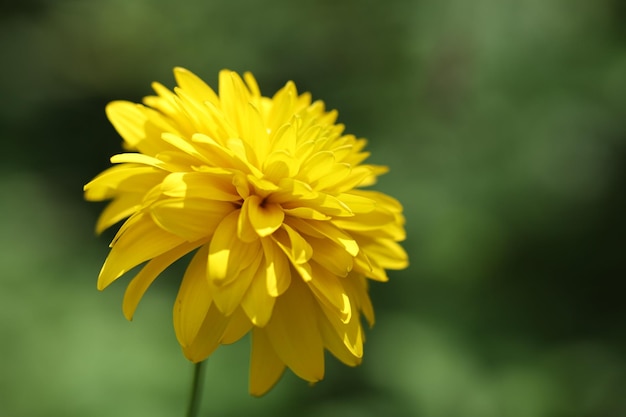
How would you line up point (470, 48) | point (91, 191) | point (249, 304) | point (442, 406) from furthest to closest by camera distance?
point (470, 48) → point (442, 406) → point (91, 191) → point (249, 304)

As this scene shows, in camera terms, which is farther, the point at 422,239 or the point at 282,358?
the point at 422,239

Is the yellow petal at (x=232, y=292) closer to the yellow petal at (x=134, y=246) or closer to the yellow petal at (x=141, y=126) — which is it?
the yellow petal at (x=134, y=246)

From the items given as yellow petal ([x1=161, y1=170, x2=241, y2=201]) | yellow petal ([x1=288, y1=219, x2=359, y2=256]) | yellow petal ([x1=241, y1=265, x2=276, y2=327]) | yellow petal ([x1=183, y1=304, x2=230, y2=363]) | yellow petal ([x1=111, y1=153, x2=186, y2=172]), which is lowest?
yellow petal ([x1=183, y1=304, x2=230, y2=363])

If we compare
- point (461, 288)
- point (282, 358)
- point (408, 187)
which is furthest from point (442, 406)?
point (282, 358)

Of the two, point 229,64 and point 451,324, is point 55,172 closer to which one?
point 229,64

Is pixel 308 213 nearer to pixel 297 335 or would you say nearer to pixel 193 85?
pixel 297 335

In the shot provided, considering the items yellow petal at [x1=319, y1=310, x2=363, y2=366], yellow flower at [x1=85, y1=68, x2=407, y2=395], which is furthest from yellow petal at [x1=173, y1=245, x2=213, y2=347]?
yellow petal at [x1=319, y1=310, x2=363, y2=366]

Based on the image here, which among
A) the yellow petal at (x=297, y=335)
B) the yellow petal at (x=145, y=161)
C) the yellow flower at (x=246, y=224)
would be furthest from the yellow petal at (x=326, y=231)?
the yellow petal at (x=145, y=161)

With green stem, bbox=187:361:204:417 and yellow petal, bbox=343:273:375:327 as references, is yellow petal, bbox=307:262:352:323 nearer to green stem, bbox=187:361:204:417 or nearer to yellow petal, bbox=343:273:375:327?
yellow petal, bbox=343:273:375:327
